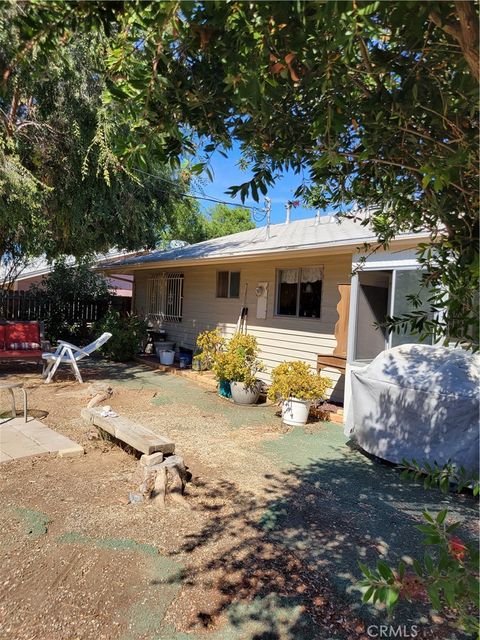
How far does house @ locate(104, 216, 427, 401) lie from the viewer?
6.83m

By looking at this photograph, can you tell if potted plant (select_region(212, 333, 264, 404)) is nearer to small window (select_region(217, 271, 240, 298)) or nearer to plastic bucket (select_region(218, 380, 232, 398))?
plastic bucket (select_region(218, 380, 232, 398))

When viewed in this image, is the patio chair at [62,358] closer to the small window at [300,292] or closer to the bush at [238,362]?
the bush at [238,362]

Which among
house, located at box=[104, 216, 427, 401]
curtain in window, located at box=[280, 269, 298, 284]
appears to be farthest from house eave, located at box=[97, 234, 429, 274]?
curtain in window, located at box=[280, 269, 298, 284]

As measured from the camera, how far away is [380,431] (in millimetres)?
5164

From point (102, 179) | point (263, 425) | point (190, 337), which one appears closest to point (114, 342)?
point (190, 337)

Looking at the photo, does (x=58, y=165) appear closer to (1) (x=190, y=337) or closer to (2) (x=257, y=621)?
(1) (x=190, y=337)

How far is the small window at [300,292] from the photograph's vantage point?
886 centimetres

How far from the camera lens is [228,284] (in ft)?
36.9

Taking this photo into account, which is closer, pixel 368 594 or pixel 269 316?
pixel 368 594

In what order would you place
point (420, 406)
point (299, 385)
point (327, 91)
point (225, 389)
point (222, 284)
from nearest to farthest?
point (327, 91) < point (420, 406) < point (299, 385) < point (225, 389) < point (222, 284)

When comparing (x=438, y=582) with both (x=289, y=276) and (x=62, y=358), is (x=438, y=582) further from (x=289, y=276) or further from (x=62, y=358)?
(x=62, y=358)

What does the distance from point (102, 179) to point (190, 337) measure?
197 inches

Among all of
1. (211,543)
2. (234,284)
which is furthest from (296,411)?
(234,284)

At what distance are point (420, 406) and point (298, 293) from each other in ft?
15.5
